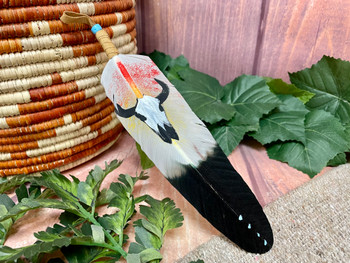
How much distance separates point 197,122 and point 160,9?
0.49 m

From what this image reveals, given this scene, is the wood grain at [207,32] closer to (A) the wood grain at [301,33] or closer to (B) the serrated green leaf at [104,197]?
(A) the wood grain at [301,33]

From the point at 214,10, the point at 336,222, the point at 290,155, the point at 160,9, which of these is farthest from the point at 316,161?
the point at 160,9

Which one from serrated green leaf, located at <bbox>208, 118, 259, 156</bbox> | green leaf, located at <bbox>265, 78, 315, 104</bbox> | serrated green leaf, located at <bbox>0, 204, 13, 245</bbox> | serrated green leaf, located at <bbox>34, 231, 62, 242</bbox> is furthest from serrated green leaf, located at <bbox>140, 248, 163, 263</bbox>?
green leaf, located at <bbox>265, 78, 315, 104</bbox>

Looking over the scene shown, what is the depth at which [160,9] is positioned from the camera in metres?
0.83

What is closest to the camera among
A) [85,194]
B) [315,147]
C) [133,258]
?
[133,258]

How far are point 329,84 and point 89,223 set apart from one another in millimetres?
622

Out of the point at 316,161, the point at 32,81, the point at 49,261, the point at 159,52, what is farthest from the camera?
the point at 159,52

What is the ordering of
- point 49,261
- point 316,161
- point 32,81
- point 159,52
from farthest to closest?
point 159,52, point 316,161, point 32,81, point 49,261

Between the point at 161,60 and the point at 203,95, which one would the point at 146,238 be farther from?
the point at 161,60

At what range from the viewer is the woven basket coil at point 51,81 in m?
0.45

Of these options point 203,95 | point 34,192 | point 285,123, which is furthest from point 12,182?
point 285,123

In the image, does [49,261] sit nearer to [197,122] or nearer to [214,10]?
[197,122]

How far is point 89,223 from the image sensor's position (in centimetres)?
42

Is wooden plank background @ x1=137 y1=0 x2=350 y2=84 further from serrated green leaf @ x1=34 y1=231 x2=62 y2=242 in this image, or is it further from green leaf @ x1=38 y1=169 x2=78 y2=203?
serrated green leaf @ x1=34 y1=231 x2=62 y2=242
